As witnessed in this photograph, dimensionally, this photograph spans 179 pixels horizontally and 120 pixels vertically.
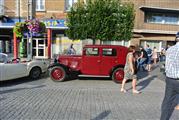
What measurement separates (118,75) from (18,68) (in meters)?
4.52

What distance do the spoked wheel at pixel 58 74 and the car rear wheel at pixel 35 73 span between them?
86 centimetres

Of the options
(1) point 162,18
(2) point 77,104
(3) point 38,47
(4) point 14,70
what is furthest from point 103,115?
(1) point 162,18

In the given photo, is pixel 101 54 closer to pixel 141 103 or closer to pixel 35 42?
pixel 141 103

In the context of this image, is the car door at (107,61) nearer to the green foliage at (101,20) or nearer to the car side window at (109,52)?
the car side window at (109,52)

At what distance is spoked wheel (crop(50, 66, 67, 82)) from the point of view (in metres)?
11.1

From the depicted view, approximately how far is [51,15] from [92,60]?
44.8 ft

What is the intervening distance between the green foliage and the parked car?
3.41 metres

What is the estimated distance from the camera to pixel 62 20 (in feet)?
74.7

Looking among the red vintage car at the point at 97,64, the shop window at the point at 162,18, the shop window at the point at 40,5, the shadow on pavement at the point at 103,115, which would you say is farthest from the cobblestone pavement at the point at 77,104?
the shop window at the point at 162,18

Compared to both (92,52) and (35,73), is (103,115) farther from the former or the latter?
(35,73)

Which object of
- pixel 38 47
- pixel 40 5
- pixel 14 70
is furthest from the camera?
pixel 38 47

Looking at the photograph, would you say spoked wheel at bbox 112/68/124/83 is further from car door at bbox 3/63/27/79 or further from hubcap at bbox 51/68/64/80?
car door at bbox 3/63/27/79

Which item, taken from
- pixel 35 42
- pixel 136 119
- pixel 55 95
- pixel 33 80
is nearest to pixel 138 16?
pixel 35 42

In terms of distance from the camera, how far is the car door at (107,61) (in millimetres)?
11234
